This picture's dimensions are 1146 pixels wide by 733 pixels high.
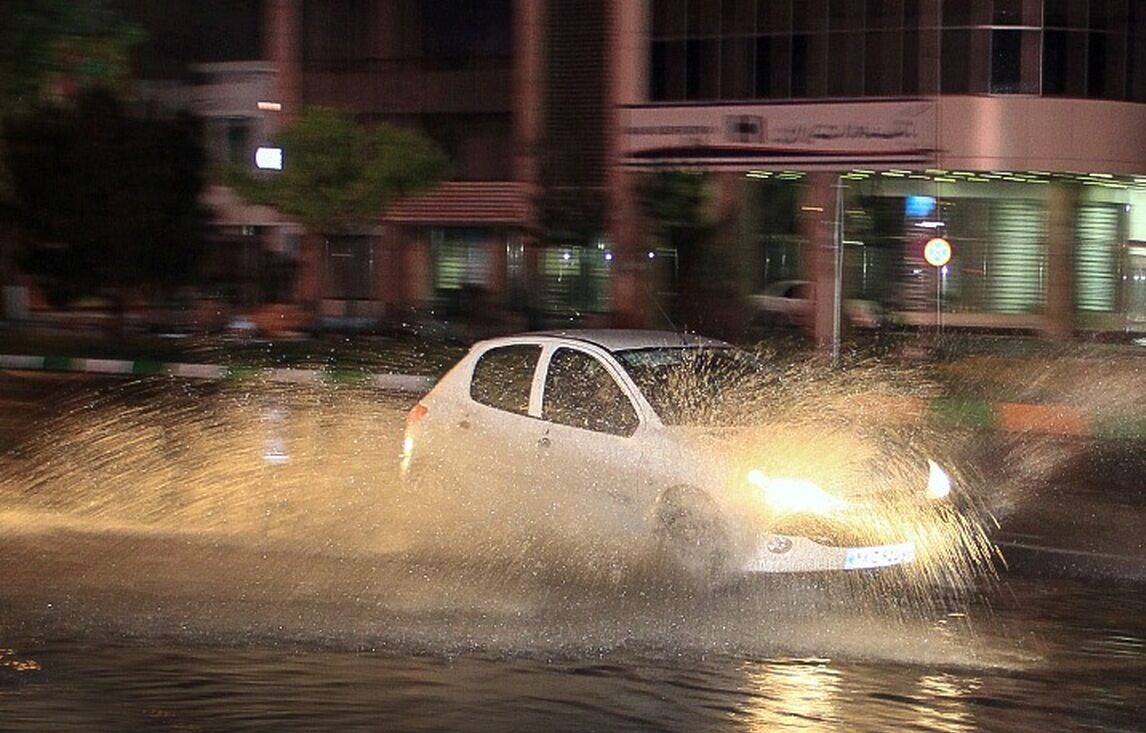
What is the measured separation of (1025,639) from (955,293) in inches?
1277

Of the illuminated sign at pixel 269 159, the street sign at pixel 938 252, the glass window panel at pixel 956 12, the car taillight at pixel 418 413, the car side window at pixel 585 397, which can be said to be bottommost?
the car taillight at pixel 418 413

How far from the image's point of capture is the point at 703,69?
4191cm

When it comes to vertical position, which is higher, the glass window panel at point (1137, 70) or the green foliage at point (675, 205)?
the glass window panel at point (1137, 70)

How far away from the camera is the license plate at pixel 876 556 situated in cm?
984

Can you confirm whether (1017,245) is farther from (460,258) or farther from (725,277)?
(460,258)

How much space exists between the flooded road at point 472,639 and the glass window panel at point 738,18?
2918cm

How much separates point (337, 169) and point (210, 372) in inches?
578

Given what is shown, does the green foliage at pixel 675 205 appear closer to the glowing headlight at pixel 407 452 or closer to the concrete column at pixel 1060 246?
the concrete column at pixel 1060 246

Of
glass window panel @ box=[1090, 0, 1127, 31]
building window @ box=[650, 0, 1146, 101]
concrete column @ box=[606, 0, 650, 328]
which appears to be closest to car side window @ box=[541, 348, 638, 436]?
concrete column @ box=[606, 0, 650, 328]

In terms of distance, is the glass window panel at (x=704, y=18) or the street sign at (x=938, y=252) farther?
the glass window panel at (x=704, y=18)

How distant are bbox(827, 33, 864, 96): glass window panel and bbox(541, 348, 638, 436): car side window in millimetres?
29652

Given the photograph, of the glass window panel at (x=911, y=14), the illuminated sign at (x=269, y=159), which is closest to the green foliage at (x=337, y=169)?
the illuminated sign at (x=269, y=159)

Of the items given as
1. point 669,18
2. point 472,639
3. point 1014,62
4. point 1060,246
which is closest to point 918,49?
point 1014,62

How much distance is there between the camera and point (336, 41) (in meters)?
50.6
